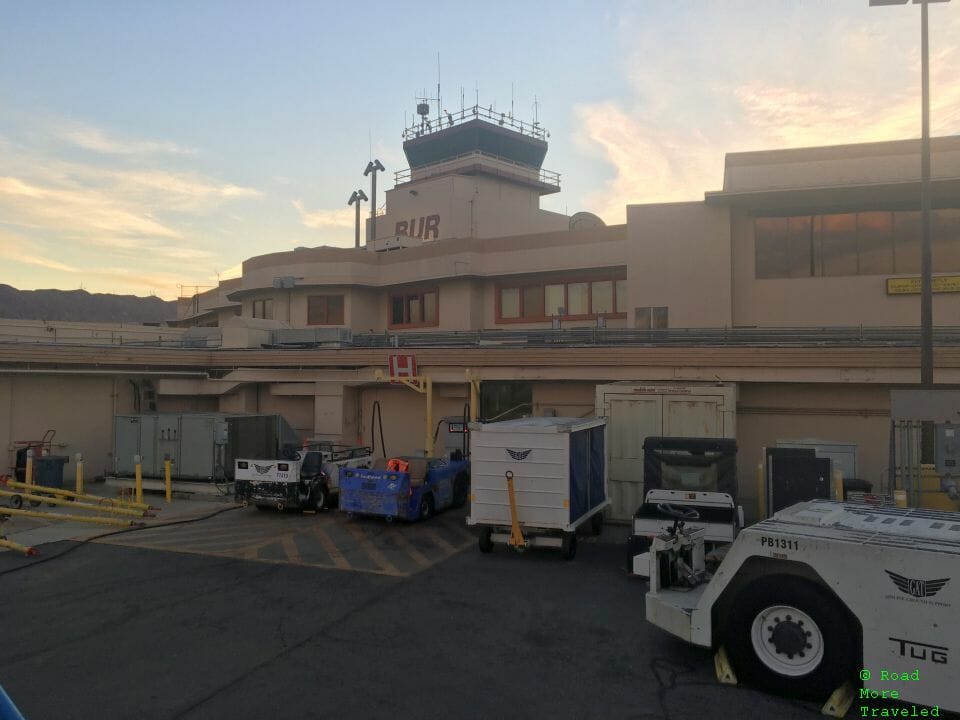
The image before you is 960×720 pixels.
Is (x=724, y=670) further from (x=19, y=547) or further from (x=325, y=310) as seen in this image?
(x=325, y=310)

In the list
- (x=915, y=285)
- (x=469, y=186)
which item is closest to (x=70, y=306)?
(x=469, y=186)

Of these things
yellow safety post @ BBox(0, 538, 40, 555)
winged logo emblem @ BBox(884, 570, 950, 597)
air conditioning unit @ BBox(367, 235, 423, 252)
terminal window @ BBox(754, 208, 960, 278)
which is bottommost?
yellow safety post @ BBox(0, 538, 40, 555)

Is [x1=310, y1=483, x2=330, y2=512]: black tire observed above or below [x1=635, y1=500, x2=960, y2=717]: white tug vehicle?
below

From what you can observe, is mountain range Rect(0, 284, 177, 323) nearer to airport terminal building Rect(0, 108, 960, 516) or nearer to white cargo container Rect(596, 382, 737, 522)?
airport terminal building Rect(0, 108, 960, 516)

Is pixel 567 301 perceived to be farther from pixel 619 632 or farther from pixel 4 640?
pixel 4 640

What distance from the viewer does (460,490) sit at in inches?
706

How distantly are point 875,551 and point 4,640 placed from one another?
10.4 meters

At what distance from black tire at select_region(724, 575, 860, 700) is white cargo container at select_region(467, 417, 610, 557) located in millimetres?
5308

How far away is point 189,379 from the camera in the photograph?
2452 centimetres

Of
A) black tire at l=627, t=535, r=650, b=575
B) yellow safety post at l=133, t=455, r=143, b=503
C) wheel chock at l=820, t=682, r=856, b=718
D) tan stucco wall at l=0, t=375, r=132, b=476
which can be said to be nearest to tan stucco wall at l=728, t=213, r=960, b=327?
black tire at l=627, t=535, r=650, b=575

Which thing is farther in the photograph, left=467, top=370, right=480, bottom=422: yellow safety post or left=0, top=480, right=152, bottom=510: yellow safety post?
left=467, top=370, right=480, bottom=422: yellow safety post

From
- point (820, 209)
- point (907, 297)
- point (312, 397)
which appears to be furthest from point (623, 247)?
point (312, 397)

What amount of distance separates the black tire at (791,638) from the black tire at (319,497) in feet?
38.4

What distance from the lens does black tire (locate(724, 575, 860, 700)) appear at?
6715 mm
